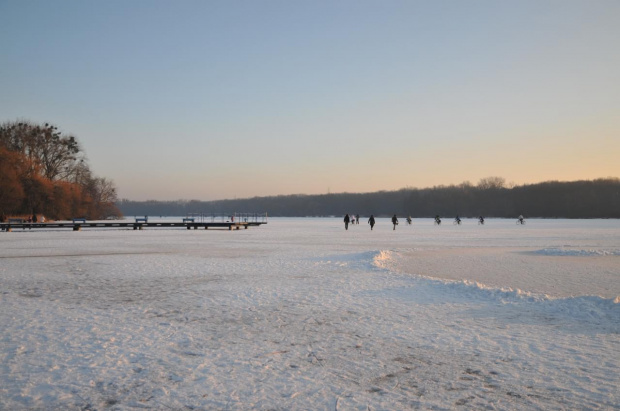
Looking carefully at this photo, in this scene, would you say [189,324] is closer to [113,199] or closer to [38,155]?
[38,155]

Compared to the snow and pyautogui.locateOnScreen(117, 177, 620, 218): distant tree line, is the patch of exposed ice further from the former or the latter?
pyautogui.locateOnScreen(117, 177, 620, 218): distant tree line

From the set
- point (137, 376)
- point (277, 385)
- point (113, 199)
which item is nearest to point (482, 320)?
point (277, 385)

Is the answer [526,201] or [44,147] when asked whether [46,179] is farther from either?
[526,201]

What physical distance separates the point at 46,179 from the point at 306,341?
5868cm

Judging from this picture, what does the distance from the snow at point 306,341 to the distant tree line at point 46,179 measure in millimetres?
44461

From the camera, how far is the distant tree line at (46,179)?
1948 inches

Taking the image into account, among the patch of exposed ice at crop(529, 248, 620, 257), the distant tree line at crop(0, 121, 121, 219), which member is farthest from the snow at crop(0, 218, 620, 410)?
the distant tree line at crop(0, 121, 121, 219)

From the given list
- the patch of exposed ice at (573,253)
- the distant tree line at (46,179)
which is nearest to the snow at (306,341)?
the patch of exposed ice at (573,253)


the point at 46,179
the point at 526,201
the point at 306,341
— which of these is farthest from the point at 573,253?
the point at 526,201

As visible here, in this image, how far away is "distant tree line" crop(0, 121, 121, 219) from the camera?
49.5m

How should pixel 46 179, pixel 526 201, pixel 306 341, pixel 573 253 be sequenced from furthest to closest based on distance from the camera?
pixel 526 201
pixel 46 179
pixel 573 253
pixel 306 341

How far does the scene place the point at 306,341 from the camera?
240 inches

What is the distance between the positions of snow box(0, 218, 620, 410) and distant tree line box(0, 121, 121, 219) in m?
44.5

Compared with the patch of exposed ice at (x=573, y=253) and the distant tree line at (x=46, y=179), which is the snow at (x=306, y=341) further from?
the distant tree line at (x=46, y=179)
